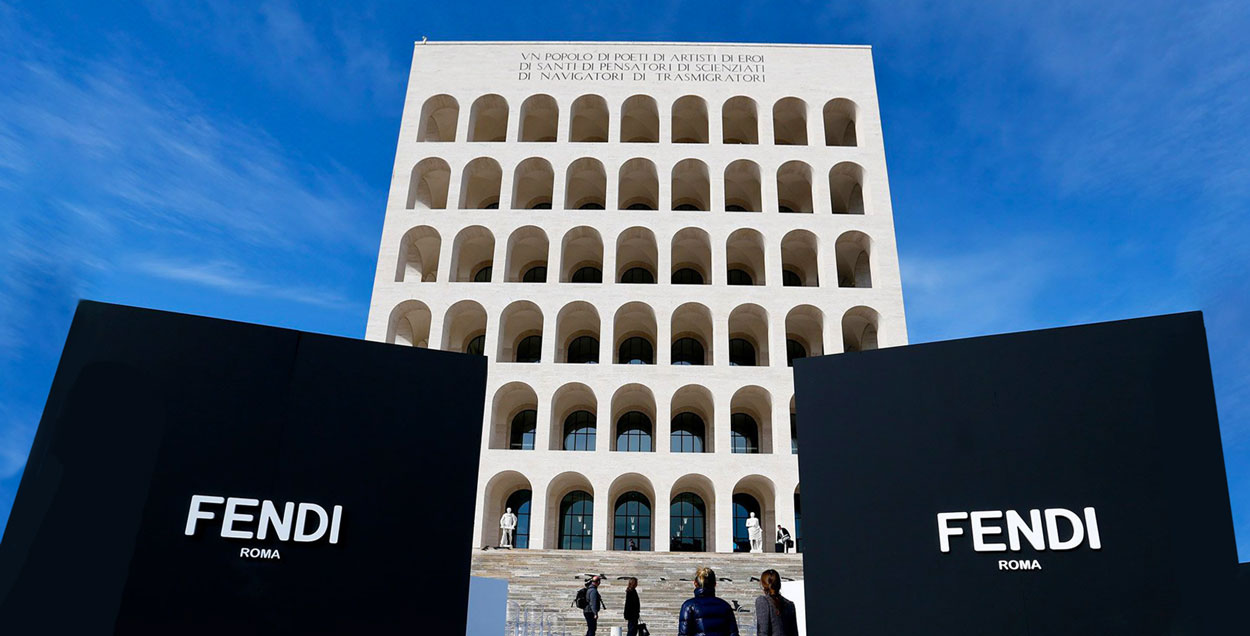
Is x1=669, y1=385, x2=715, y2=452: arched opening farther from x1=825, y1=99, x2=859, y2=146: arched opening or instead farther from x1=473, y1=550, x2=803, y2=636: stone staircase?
x1=825, y1=99, x2=859, y2=146: arched opening

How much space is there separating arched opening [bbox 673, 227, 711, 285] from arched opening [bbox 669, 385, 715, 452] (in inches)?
218

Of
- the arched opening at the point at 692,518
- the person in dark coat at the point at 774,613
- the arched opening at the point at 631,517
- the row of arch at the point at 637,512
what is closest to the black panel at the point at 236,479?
→ the person in dark coat at the point at 774,613

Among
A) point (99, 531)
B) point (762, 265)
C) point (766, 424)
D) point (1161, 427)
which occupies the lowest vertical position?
point (99, 531)

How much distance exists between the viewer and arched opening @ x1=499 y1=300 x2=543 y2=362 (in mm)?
36834

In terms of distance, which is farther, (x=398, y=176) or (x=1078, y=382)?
(x=398, y=176)

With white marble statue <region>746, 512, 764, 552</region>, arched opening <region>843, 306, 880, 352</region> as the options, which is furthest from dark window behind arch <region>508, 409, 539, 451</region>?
arched opening <region>843, 306, 880, 352</region>

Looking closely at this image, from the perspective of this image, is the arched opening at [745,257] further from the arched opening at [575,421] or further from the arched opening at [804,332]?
the arched opening at [575,421]

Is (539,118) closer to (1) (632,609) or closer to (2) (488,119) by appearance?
(2) (488,119)

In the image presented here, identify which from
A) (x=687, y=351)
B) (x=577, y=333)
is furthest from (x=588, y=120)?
(x=687, y=351)

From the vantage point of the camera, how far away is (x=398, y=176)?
39.7m

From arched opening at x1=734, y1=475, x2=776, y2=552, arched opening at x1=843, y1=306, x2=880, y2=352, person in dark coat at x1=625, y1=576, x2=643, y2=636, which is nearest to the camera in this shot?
person in dark coat at x1=625, y1=576, x2=643, y2=636

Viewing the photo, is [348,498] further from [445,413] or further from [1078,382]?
[1078,382]

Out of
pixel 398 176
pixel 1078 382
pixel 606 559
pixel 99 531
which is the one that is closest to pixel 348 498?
pixel 99 531

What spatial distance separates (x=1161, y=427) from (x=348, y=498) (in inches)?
Answer: 308
